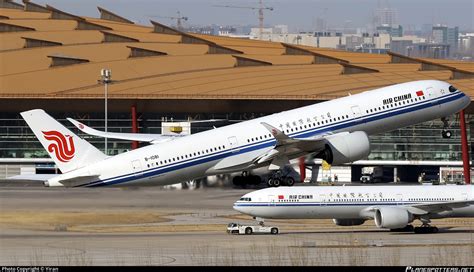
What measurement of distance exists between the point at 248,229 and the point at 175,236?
6513 millimetres

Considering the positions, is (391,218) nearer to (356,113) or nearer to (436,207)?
(436,207)

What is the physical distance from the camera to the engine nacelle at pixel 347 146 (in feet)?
291

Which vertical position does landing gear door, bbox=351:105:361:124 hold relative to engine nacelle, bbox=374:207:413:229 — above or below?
above

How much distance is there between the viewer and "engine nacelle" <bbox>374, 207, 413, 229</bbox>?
308 feet

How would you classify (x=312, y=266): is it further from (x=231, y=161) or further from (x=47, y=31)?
(x=47, y=31)

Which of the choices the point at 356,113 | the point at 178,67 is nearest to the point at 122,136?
the point at 356,113

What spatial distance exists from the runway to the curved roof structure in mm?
45690

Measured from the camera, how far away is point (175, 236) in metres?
85.6

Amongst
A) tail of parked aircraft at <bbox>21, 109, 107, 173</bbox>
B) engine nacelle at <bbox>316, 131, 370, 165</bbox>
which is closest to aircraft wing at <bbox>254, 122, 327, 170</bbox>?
engine nacelle at <bbox>316, 131, 370, 165</bbox>

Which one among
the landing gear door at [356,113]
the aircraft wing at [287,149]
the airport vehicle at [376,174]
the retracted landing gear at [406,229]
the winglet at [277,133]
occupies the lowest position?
the airport vehicle at [376,174]

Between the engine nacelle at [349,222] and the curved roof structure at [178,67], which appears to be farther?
the curved roof structure at [178,67]

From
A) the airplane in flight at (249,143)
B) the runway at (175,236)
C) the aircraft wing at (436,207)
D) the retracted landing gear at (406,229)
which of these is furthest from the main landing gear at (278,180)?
the aircraft wing at (436,207)

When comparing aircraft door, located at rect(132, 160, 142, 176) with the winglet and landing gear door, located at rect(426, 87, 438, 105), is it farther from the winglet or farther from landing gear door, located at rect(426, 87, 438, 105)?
landing gear door, located at rect(426, 87, 438, 105)

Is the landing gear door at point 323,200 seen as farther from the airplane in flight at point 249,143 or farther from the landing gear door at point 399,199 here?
the landing gear door at point 399,199
